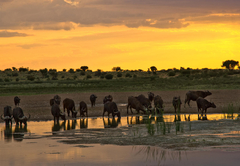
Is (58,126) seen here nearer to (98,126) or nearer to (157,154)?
(98,126)

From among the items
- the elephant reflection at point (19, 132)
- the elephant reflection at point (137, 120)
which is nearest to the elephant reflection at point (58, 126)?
the elephant reflection at point (19, 132)

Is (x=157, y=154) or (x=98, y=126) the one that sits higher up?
(x=98, y=126)

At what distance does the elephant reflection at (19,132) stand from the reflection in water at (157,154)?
606 centimetres

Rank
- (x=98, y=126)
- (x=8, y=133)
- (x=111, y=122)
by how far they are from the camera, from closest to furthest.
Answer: (x=8, y=133) < (x=98, y=126) < (x=111, y=122)

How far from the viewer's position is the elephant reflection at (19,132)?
17948mm

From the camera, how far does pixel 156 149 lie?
1445 cm

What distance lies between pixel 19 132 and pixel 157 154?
9006 millimetres

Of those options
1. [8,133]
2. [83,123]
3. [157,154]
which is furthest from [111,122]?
[157,154]

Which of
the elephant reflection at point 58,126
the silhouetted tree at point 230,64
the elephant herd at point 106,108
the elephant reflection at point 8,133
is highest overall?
the silhouetted tree at point 230,64

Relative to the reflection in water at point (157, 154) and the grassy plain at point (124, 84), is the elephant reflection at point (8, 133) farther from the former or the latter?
the grassy plain at point (124, 84)

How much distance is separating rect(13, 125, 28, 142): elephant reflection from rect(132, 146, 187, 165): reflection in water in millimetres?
6059

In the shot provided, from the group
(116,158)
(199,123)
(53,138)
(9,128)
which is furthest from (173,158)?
(9,128)

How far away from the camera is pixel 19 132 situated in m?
19.9

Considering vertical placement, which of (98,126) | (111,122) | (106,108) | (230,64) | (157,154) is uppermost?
(230,64)
